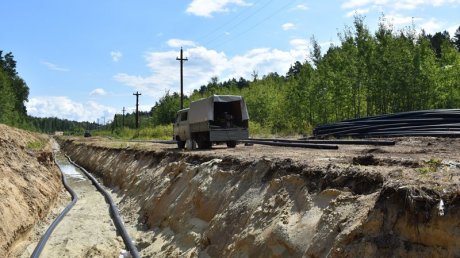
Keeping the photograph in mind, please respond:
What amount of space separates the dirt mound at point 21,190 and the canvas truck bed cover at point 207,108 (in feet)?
23.8

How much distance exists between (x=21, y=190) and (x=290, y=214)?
10.5m

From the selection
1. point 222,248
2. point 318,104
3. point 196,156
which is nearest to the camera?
point 222,248

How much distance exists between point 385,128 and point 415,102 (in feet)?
35.1

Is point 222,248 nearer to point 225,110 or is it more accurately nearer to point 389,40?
point 225,110

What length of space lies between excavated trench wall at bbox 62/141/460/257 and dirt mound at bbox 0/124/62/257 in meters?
3.34

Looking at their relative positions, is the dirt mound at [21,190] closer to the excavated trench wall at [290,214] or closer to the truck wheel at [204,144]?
the excavated trench wall at [290,214]

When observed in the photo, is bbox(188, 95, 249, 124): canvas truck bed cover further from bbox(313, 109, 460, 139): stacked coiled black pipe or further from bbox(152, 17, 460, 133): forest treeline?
bbox(152, 17, 460, 133): forest treeline

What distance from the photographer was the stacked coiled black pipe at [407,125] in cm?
1541

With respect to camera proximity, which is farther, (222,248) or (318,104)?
(318,104)

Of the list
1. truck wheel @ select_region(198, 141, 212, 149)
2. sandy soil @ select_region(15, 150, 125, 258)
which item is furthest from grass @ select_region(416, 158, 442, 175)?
truck wheel @ select_region(198, 141, 212, 149)

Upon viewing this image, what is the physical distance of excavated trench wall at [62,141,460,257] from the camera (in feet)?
16.0

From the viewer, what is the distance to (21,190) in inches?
559

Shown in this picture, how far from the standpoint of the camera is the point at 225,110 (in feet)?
74.1

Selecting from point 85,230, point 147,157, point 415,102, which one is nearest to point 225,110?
point 147,157
